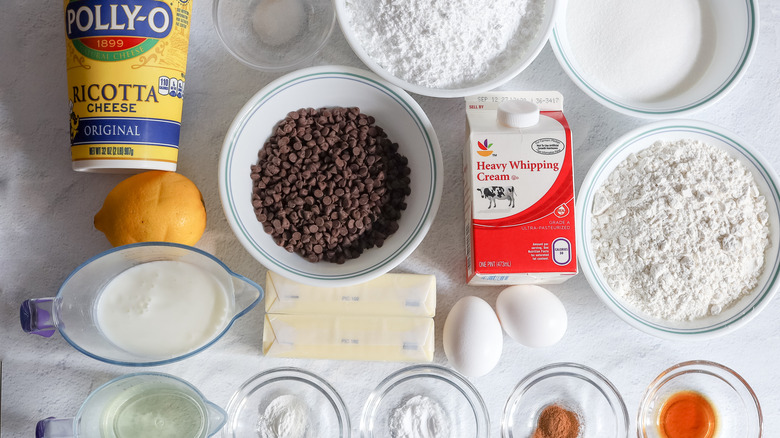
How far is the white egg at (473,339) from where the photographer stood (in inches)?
38.3

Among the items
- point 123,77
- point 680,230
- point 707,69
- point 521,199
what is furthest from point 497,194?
point 123,77

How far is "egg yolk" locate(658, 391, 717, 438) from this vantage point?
1.03 m

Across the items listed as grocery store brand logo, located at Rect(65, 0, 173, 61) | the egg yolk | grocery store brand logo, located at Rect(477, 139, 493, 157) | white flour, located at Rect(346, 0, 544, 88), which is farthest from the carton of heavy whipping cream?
grocery store brand logo, located at Rect(65, 0, 173, 61)

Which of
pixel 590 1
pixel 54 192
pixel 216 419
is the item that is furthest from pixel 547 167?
pixel 54 192

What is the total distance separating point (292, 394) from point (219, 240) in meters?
0.32

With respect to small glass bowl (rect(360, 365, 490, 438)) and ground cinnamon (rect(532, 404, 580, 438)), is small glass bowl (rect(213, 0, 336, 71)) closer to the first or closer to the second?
small glass bowl (rect(360, 365, 490, 438))

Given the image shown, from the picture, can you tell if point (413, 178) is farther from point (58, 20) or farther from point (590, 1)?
point (58, 20)

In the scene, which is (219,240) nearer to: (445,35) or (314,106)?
(314,106)

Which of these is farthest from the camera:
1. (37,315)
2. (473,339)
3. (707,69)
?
(707,69)

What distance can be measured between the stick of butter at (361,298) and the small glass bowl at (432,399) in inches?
4.6

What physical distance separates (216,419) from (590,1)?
1031 mm

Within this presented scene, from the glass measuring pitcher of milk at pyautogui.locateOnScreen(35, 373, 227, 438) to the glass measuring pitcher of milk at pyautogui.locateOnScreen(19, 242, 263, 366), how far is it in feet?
0.30

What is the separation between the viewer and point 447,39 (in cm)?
95

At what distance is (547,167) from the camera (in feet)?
3.16
